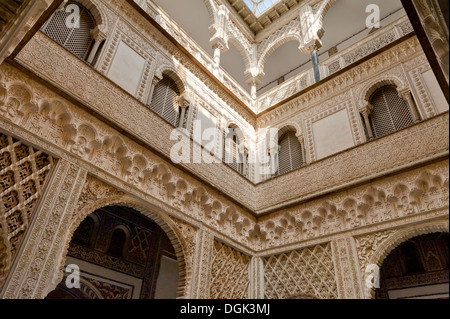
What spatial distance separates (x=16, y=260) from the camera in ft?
9.30

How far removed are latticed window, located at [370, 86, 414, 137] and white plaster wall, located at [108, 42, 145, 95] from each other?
371 cm

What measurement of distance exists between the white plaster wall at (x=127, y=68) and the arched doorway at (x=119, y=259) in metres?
2.29

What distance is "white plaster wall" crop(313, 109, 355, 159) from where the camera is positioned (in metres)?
5.46

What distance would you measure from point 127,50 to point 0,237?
304 centimetres

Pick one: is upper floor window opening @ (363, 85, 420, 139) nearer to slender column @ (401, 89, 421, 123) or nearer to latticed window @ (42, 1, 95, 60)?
slender column @ (401, 89, 421, 123)

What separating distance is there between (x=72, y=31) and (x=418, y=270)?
21.0ft

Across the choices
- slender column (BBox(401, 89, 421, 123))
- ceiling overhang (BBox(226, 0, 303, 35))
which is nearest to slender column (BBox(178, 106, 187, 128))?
slender column (BBox(401, 89, 421, 123))

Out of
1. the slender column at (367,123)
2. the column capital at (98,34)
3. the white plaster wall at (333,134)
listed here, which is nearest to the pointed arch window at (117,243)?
the column capital at (98,34)

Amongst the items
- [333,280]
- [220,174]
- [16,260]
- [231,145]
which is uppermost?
[231,145]

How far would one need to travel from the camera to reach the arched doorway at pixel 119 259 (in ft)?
17.3

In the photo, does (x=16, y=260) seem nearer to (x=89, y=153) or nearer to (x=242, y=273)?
(x=89, y=153)

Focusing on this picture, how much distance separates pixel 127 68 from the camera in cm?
475

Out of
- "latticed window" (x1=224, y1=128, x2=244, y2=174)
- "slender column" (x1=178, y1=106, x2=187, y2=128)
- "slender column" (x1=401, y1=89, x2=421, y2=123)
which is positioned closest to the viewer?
"slender column" (x1=401, y1=89, x2=421, y2=123)
